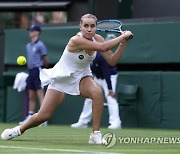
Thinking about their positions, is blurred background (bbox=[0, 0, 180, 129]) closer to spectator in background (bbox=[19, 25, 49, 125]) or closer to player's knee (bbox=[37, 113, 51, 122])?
spectator in background (bbox=[19, 25, 49, 125])

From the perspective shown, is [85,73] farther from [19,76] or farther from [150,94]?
[19,76]

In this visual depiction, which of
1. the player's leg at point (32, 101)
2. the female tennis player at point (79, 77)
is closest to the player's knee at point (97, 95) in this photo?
the female tennis player at point (79, 77)

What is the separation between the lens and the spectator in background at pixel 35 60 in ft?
53.1

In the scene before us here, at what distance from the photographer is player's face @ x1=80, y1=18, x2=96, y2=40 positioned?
31.0 ft

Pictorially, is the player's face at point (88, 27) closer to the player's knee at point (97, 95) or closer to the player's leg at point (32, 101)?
the player's knee at point (97, 95)

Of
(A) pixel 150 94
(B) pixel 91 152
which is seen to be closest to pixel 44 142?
(B) pixel 91 152

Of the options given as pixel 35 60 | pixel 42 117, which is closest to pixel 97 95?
pixel 42 117

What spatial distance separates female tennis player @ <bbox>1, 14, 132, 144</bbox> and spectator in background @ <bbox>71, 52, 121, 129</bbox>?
491 cm

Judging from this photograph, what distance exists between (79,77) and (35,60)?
654 cm

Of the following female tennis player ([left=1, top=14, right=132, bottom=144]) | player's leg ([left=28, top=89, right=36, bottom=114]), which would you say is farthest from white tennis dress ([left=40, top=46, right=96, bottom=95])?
player's leg ([left=28, top=89, right=36, bottom=114])

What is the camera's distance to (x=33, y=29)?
16031 mm

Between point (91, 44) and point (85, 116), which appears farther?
point (85, 116)

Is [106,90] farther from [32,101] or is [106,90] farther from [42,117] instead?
[42,117]

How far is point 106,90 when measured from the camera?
603 inches
